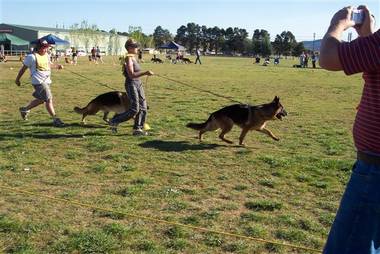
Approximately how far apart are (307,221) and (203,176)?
200 cm

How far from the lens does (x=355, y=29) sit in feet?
8.29

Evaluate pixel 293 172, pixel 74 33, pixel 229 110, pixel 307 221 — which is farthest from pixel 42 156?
pixel 74 33

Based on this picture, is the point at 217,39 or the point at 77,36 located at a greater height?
the point at 217,39

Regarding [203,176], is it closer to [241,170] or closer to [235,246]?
[241,170]

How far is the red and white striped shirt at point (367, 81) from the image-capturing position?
2.18 meters

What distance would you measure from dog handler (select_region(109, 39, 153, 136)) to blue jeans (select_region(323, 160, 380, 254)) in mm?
6561

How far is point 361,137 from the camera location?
2.41 metres

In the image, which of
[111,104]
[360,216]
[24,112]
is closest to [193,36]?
[24,112]

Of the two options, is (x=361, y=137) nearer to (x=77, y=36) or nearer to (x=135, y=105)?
(x=135, y=105)

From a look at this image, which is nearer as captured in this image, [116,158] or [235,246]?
[235,246]

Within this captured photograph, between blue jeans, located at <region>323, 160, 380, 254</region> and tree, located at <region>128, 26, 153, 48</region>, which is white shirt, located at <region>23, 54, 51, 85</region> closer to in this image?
blue jeans, located at <region>323, 160, 380, 254</region>

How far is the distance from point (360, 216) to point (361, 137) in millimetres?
387

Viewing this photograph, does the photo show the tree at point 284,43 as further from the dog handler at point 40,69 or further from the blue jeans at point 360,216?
the blue jeans at point 360,216

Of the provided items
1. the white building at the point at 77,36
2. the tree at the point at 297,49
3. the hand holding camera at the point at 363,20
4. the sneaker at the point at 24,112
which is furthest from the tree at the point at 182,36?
the hand holding camera at the point at 363,20
